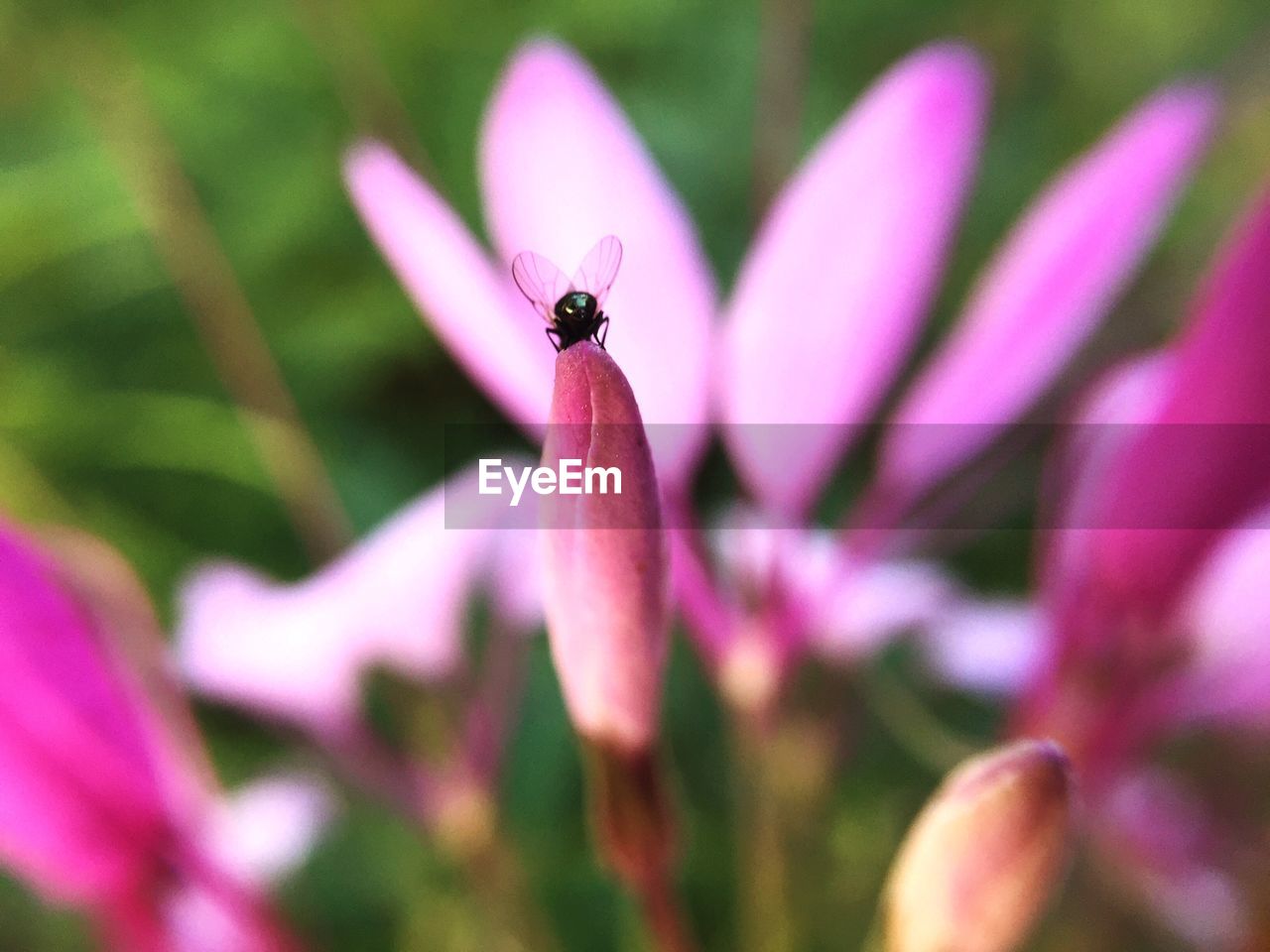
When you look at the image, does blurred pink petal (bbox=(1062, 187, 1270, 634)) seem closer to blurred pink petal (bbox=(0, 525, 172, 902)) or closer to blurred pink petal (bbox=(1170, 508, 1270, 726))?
blurred pink petal (bbox=(1170, 508, 1270, 726))

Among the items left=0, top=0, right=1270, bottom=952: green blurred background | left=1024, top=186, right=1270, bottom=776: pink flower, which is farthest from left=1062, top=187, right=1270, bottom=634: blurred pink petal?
left=0, top=0, right=1270, bottom=952: green blurred background

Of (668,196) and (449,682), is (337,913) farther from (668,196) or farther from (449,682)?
(668,196)

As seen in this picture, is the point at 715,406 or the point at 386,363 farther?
the point at 386,363

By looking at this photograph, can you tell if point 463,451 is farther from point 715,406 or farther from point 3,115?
point 3,115

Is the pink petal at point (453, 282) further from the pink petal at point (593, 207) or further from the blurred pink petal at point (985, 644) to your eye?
the blurred pink petal at point (985, 644)

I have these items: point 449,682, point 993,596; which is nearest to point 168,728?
point 449,682

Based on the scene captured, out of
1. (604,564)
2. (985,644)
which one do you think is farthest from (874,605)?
(604,564)

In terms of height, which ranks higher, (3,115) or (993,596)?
(3,115)

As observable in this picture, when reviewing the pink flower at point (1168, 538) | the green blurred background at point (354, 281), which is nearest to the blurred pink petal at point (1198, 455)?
the pink flower at point (1168, 538)
